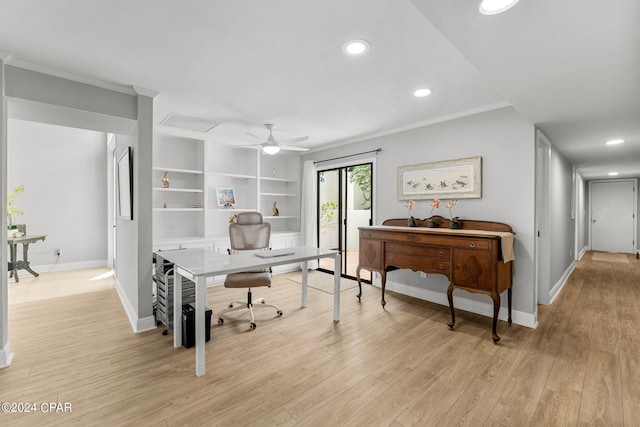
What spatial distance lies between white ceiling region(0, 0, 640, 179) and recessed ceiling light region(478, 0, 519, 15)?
40mm

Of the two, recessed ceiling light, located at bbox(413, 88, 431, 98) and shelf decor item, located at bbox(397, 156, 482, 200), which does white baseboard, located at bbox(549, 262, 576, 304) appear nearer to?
shelf decor item, located at bbox(397, 156, 482, 200)

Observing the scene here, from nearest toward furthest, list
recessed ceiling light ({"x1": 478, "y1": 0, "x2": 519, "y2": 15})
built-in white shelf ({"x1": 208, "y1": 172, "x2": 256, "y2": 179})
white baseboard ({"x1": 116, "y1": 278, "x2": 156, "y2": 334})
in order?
recessed ceiling light ({"x1": 478, "y1": 0, "x2": 519, "y2": 15})
white baseboard ({"x1": 116, "y1": 278, "x2": 156, "y2": 334})
built-in white shelf ({"x1": 208, "y1": 172, "x2": 256, "y2": 179})

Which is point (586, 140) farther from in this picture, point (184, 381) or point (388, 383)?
point (184, 381)

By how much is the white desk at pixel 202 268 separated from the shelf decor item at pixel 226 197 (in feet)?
7.21

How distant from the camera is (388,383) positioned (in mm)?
2080

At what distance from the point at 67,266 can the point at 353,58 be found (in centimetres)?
655

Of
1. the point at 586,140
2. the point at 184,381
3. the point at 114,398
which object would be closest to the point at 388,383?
the point at 184,381

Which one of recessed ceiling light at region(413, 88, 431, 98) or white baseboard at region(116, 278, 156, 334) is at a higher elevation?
recessed ceiling light at region(413, 88, 431, 98)

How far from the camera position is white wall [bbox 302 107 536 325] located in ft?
10.0

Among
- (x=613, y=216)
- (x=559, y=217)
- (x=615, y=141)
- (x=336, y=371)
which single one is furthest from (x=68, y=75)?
(x=613, y=216)

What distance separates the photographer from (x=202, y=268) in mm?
2285

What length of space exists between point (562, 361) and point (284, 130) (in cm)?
406

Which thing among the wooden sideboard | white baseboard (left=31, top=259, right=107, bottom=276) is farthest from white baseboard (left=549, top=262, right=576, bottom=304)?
white baseboard (left=31, top=259, right=107, bottom=276)

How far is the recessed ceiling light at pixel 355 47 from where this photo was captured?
2010mm
